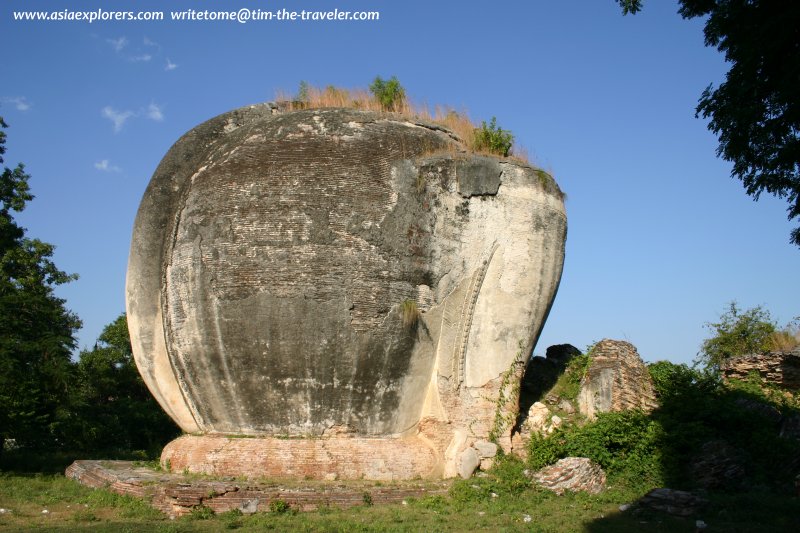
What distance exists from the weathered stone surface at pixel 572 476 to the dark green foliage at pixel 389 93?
5.65m

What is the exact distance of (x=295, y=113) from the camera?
10141mm

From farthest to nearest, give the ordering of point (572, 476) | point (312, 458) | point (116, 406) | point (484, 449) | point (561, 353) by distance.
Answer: point (116, 406), point (561, 353), point (484, 449), point (572, 476), point (312, 458)

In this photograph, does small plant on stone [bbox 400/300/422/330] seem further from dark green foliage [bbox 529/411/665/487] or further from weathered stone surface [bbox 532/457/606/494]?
weathered stone surface [bbox 532/457/606/494]

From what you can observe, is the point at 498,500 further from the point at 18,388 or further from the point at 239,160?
the point at 18,388

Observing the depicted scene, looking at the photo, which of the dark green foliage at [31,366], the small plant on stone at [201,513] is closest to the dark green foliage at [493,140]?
the small plant on stone at [201,513]

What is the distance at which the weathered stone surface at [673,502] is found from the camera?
784 centimetres

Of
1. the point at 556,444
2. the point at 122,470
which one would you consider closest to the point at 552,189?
the point at 556,444

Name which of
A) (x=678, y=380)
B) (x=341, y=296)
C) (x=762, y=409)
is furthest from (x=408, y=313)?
(x=762, y=409)

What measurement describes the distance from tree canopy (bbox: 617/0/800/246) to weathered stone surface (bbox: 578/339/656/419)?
3.77 m

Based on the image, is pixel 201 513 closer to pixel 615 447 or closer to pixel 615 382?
pixel 615 447

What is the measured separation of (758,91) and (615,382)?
5.08m

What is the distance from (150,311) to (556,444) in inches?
238

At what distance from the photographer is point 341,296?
28.9ft

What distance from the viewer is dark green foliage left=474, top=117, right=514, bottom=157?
406 inches
